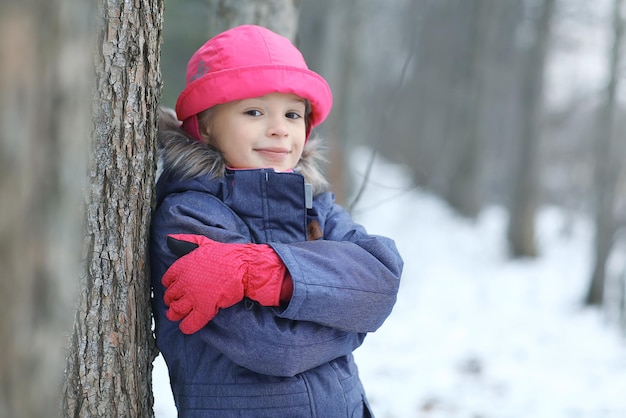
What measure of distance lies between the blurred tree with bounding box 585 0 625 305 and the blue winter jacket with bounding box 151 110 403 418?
21.9ft

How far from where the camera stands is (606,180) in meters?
7.96

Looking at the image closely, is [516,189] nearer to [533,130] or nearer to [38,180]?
[533,130]

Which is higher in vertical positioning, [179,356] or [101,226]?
[101,226]

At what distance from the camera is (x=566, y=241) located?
490 inches

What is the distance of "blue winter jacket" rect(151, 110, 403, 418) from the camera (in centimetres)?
184

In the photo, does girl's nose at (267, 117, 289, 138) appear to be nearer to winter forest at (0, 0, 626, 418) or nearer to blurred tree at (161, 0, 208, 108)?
winter forest at (0, 0, 626, 418)

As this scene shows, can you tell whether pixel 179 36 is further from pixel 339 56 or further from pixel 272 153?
pixel 272 153

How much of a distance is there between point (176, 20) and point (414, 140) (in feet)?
40.5

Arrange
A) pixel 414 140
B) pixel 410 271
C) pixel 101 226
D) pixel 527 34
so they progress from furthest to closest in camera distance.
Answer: pixel 414 140 < pixel 527 34 < pixel 410 271 < pixel 101 226

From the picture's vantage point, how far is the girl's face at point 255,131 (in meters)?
2.07

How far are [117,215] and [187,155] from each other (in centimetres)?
31

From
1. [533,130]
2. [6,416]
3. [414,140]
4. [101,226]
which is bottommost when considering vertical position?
[414,140]

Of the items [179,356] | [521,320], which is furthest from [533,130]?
[179,356]

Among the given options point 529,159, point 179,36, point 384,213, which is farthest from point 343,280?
point 384,213
